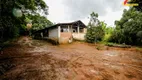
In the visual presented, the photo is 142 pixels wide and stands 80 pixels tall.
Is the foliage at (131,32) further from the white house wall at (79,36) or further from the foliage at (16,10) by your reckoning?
the foliage at (16,10)

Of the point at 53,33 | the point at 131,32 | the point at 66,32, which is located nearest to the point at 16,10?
the point at 53,33

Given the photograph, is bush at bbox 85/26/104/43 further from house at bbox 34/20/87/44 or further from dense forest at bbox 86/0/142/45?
house at bbox 34/20/87/44

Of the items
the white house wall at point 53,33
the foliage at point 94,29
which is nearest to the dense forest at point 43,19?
the foliage at point 94,29

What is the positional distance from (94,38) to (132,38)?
676cm

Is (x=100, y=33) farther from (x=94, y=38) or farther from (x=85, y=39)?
(x=85, y=39)

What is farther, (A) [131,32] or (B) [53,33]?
(B) [53,33]

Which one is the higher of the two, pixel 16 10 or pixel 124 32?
pixel 16 10

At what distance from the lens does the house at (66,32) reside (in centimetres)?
1908

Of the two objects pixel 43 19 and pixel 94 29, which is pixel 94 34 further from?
pixel 43 19

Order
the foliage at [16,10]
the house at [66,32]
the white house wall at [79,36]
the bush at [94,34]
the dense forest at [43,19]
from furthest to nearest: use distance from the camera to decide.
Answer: the white house wall at [79,36]
the bush at [94,34]
the house at [66,32]
the dense forest at [43,19]
the foliage at [16,10]

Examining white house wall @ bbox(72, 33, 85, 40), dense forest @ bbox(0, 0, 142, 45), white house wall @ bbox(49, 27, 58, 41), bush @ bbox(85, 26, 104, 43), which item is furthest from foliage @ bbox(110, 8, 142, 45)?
white house wall @ bbox(49, 27, 58, 41)

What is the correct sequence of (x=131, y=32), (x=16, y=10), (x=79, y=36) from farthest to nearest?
(x=79, y=36)
(x=131, y=32)
(x=16, y=10)

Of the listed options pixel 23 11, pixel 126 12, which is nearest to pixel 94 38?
pixel 126 12

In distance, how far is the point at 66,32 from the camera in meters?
20.7
